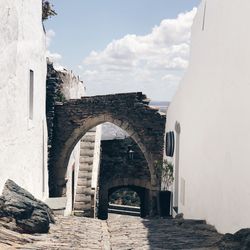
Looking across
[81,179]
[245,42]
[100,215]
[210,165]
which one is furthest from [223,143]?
[100,215]

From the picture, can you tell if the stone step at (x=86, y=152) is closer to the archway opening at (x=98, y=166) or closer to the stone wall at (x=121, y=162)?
the archway opening at (x=98, y=166)

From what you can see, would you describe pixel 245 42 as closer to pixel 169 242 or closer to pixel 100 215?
pixel 169 242

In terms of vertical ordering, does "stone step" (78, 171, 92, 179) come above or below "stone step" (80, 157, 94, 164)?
below

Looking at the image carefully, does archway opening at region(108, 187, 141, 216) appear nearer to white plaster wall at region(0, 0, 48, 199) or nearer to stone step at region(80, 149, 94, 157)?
stone step at region(80, 149, 94, 157)

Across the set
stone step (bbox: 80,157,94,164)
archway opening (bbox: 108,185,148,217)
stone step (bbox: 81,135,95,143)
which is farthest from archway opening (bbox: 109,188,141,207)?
stone step (bbox: 81,135,95,143)

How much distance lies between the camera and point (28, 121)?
7785 millimetres

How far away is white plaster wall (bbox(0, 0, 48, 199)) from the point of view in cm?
579

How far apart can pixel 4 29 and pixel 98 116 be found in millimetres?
8998

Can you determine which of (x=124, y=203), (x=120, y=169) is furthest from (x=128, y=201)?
(x=120, y=169)

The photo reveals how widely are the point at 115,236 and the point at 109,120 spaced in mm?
8957

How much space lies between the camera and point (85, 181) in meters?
17.4

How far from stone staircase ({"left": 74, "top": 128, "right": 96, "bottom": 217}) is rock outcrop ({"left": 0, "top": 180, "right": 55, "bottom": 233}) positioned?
10656 millimetres

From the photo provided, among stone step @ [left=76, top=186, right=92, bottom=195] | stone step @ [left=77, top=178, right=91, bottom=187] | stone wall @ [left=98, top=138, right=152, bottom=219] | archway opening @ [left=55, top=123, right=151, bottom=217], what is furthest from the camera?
stone wall @ [left=98, top=138, right=152, bottom=219]

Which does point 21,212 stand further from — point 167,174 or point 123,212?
point 123,212
